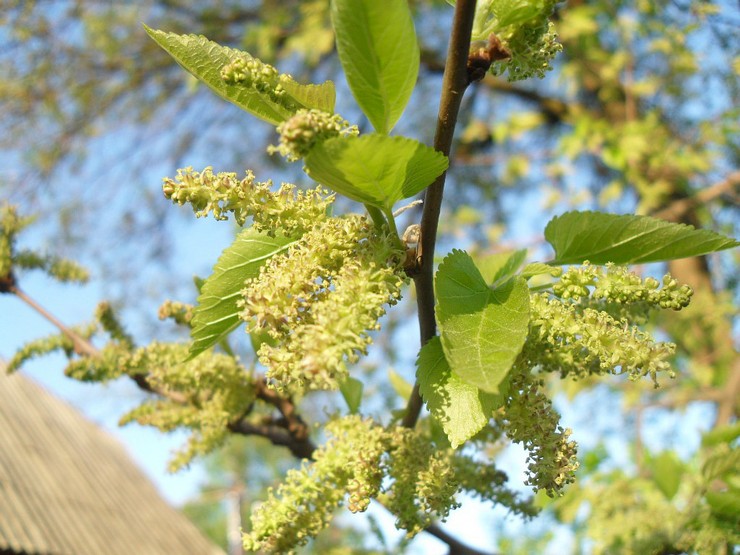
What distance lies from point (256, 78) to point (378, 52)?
125 mm

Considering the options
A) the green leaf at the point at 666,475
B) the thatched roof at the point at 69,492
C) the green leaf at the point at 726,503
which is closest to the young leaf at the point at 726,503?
the green leaf at the point at 726,503

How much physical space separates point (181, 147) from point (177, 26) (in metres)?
1.13

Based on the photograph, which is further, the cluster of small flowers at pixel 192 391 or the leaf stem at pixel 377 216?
the cluster of small flowers at pixel 192 391

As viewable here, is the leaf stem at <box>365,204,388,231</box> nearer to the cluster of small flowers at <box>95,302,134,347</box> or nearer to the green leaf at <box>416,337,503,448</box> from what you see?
the green leaf at <box>416,337,503,448</box>

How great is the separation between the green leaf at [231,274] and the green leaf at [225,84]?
17 cm

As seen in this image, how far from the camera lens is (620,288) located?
78 centimetres

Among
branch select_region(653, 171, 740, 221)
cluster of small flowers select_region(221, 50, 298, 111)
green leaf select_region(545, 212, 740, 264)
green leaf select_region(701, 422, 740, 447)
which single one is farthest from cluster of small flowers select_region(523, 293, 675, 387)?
branch select_region(653, 171, 740, 221)

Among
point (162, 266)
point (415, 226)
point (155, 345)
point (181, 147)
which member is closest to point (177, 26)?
point (181, 147)

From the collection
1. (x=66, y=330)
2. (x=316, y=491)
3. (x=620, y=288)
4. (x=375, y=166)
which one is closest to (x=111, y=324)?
(x=66, y=330)

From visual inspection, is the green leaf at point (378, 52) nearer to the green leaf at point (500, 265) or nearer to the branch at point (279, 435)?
the green leaf at point (500, 265)

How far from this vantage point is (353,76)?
2.31 feet

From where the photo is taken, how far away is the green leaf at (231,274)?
0.88m

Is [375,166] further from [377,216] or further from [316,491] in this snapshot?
[316,491]

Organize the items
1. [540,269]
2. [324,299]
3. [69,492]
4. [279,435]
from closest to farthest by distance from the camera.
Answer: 1. [324,299]
2. [540,269]
3. [279,435]
4. [69,492]
